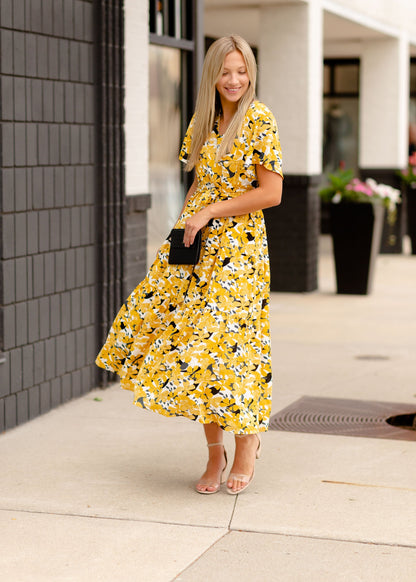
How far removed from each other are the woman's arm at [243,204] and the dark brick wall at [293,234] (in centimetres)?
746

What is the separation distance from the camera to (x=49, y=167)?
20.5 feet

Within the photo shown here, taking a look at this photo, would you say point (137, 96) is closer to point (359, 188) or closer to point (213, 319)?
point (213, 319)

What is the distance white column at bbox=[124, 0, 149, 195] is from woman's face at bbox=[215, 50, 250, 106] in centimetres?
262

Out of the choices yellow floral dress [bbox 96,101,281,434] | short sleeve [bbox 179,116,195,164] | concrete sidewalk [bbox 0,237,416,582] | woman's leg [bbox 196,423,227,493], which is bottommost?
concrete sidewalk [bbox 0,237,416,582]

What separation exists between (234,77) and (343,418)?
7.80 ft

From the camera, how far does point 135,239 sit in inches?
293

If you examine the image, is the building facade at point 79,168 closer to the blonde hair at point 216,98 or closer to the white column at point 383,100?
the blonde hair at point 216,98

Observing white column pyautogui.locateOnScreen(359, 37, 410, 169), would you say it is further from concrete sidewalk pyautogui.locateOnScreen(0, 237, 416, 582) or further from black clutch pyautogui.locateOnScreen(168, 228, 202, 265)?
black clutch pyautogui.locateOnScreen(168, 228, 202, 265)

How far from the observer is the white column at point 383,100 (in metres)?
16.4

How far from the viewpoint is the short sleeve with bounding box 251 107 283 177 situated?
183 inches

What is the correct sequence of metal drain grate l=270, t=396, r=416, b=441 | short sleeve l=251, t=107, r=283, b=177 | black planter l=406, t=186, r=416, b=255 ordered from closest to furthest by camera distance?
1. short sleeve l=251, t=107, r=283, b=177
2. metal drain grate l=270, t=396, r=416, b=441
3. black planter l=406, t=186, r=416, b=255

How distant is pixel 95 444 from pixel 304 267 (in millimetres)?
6819

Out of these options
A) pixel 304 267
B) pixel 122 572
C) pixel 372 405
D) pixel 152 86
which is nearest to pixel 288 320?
pixel 304 267

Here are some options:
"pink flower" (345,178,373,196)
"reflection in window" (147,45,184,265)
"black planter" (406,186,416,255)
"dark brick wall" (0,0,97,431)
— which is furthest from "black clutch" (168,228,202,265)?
"black planter" (406,186,416,255)
